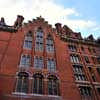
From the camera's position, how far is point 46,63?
23.1m

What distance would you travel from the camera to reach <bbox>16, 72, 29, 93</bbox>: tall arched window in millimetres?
18966

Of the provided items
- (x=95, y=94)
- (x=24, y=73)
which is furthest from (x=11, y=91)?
(x=95, y=94)

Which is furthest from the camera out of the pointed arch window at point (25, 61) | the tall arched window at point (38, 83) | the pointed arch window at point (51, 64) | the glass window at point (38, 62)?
the pointed arch window at point (51, 64)

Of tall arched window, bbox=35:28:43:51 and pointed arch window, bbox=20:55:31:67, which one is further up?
tall arched window, bbox=35:28:43:51

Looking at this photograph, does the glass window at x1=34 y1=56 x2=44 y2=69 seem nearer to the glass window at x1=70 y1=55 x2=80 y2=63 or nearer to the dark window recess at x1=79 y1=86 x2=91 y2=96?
the glass window at x1=70 y1=55 x2=80 y2=63

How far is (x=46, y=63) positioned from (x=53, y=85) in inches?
157

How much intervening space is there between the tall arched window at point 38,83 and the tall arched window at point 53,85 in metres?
1.24

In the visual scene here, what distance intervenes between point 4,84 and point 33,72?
450 cm

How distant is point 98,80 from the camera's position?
922 inches

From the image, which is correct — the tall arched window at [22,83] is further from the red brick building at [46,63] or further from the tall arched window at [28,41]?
the tall arched window at [28,41]

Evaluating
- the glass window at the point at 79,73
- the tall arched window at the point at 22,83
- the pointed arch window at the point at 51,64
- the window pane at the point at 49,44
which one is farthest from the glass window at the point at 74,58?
the tall arched window at the point at 22,83

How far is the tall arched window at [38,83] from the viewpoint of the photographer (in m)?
19.4

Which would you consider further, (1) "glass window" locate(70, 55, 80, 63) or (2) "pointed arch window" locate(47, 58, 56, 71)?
(1) "glass window" locate(70, 55, 80, 63)

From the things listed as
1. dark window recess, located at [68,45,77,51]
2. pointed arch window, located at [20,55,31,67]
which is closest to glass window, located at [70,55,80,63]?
dark window recess, located at [68,45,77,51]
